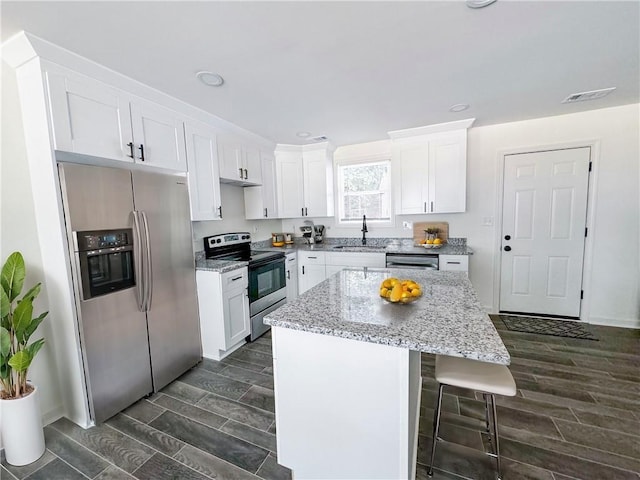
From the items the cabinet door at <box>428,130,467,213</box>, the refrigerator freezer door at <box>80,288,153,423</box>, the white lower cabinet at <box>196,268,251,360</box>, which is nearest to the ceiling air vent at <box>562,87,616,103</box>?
the cabinet door at <box>428,130,467,213</box>

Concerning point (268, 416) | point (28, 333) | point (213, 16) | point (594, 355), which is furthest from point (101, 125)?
point (594, 355)

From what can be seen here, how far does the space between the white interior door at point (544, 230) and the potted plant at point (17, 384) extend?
4.54 metres

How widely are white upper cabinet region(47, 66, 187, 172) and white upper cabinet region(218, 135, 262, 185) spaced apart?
1.88ft

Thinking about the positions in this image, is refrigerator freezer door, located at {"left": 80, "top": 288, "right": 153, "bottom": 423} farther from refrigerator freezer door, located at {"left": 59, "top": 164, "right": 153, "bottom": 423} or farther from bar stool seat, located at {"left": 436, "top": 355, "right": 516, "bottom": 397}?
bar stool seat, located at {"left": 436, "top": 355, "right": 516, "bottom": 397}

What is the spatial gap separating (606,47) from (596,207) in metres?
2.04

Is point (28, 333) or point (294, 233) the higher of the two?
point (294, 233)

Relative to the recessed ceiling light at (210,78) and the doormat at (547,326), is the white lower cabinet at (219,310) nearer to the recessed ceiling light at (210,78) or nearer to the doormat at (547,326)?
the recessed ceiling light at (210,78)

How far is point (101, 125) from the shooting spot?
1.91 metres

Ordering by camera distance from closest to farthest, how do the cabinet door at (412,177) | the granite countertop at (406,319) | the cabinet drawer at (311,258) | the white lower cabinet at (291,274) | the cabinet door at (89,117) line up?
the granite countertop at (406,319) → the cabinet door at (89,117) → the cabinet door at (412,177) → the white lower cabinet at (291,274) → the cabinet drawer at (311,258)

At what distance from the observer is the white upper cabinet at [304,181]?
13.3ft

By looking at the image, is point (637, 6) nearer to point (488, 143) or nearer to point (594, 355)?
point (488, 143)

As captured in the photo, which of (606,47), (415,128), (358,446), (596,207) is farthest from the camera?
(415,128)

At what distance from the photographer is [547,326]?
324 centimetres

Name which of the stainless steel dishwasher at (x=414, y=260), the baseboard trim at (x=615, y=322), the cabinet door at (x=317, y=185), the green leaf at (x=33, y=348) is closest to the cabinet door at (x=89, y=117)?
the green leaf at (x=33, y=348)
